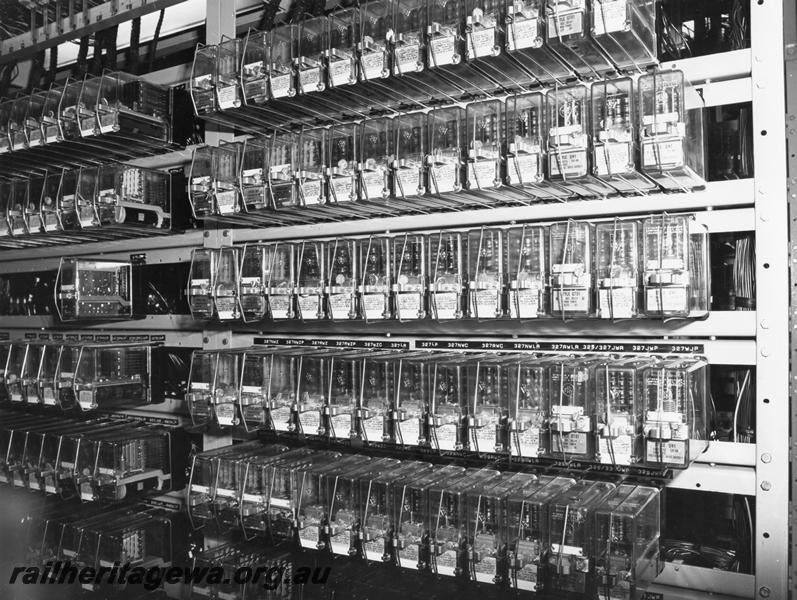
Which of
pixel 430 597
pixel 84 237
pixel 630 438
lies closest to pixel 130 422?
pixel 84 237

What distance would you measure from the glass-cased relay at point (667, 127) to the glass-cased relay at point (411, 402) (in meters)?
0.76

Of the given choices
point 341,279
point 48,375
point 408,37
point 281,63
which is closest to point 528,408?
point 341,279

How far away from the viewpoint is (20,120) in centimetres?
273

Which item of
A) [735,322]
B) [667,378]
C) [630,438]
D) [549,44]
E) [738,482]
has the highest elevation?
[549,44]

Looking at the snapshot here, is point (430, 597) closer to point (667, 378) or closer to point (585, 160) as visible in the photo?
point (667, 378)

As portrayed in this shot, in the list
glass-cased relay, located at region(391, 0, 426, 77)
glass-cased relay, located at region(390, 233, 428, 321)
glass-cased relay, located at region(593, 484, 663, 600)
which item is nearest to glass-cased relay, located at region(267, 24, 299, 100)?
glass-cased relay, located at region(391, 0, 426, 77)

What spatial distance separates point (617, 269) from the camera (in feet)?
5.17

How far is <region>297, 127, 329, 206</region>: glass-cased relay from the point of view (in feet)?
6.35

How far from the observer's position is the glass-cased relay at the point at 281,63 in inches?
77.2

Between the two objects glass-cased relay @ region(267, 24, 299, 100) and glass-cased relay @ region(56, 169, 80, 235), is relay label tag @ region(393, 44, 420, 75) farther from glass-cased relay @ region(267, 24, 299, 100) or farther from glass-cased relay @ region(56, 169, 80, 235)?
glass-cased relay @ region(56, 169, 80, 235)

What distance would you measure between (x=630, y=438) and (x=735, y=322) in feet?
1.52

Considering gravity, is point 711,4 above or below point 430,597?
above

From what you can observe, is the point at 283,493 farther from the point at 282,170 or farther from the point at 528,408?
the point at 282,170

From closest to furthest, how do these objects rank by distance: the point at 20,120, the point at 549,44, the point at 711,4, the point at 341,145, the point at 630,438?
Answer: 1. the point at 630,438
2. the point at 549,44
3. the point at 711,4
4. the point at 341,145
5. the point at 20,120
